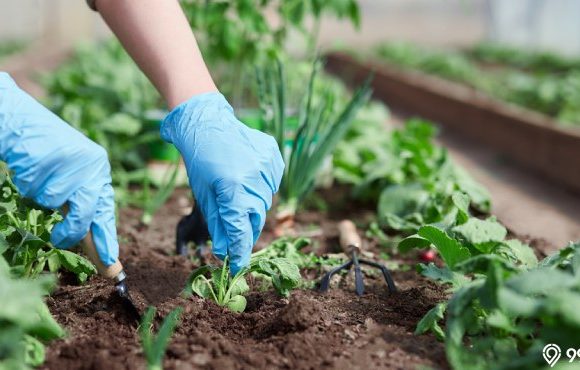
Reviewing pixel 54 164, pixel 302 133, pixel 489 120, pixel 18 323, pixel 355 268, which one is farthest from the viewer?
pixel 489 120

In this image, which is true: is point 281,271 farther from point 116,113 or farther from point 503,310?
point 116,113

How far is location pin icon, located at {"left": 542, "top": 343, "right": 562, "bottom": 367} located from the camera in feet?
4.09

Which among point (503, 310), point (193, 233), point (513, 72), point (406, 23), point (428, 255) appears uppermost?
point (503, 310)

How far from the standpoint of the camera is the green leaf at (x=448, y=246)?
1676 mm

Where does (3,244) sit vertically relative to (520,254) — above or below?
above

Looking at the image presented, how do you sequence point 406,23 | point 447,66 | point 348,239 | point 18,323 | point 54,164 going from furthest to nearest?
point 406,23, point 447,66, point 348,239, point 54,164, point 18,323

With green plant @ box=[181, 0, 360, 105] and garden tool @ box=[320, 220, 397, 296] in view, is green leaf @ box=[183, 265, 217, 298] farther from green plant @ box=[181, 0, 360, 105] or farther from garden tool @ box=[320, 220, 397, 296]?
green plant @ box=[181, 0, 360, 105]

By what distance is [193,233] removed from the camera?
7.21 ft

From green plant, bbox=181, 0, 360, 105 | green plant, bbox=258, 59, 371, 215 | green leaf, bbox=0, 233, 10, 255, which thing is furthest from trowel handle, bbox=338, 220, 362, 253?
green plant, bbox=181, 0, 360, 105

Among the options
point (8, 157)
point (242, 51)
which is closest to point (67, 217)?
point (8, 157)

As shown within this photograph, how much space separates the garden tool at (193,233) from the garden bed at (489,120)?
7.96ft

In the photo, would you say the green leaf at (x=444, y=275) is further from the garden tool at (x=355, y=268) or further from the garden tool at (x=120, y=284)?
the garden tool at (x=120, y=284)

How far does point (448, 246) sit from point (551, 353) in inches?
18.3

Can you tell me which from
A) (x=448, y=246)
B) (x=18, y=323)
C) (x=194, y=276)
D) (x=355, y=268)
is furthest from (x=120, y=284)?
(x=448, y=246)
